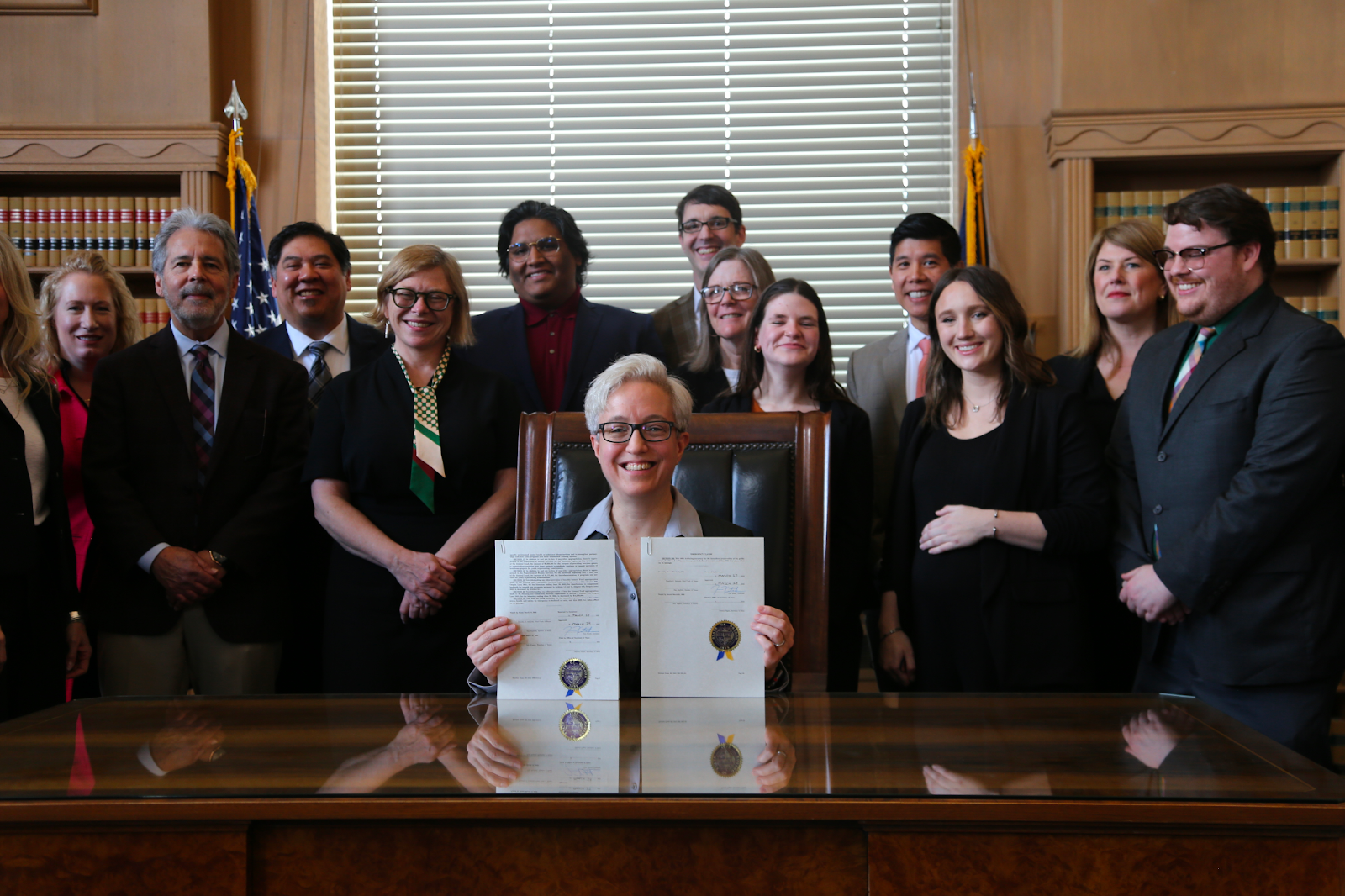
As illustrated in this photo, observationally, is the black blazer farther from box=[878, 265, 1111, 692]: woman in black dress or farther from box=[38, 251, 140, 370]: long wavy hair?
box=[878, 265, 1111, 692]: woman in black dress

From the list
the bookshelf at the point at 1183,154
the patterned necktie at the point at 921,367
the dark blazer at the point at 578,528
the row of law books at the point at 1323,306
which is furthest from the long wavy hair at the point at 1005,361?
the row of law books at the point at 1323,306

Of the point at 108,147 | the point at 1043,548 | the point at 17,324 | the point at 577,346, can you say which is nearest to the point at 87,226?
the point at 108,147

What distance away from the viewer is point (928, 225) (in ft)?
11.1

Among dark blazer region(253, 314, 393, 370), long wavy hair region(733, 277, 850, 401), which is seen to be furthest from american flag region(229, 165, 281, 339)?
long wavy hair region(733, 277, 850, 401)

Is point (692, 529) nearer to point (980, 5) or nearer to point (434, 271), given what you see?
point (434, 271)

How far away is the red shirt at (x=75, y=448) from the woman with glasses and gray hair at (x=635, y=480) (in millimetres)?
1669

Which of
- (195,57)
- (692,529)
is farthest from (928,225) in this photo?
(195,57)

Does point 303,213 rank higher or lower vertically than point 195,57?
lower

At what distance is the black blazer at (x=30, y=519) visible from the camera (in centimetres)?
229

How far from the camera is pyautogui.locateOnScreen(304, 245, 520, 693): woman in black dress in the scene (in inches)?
98.1

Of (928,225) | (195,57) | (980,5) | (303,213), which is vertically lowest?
(928,225)

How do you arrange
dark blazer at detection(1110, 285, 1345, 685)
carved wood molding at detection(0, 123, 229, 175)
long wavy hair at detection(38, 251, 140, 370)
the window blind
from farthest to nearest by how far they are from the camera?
the window blind, carved wood molding at detection(0, 123, 229, 175), long wavy hair at detection(38, 251, 140, 370), dark blazer at detection(1110, 285, 1345, 685)

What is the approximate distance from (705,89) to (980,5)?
1.30 metres

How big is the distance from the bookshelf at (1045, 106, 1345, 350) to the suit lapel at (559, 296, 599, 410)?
2.21 metres
